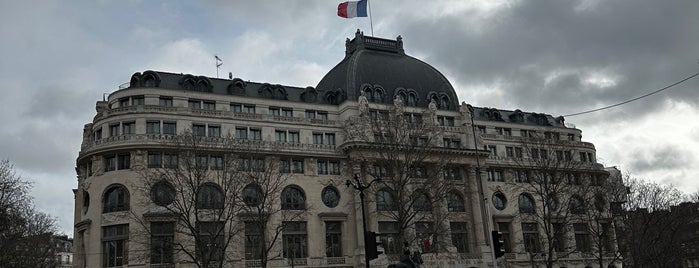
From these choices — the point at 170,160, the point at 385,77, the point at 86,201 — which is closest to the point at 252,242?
the point at 170,160

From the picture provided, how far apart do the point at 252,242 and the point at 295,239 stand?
4.72 m

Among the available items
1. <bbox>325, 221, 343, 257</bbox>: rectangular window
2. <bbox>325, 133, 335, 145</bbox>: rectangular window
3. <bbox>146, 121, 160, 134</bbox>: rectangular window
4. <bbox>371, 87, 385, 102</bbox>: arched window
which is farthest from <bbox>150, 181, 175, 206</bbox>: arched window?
<bbox>371, 87, 385, 102</bbox>: arched window

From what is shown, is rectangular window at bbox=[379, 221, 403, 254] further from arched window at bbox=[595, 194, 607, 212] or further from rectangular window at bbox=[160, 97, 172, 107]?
rectangular window at bbox=[160, 97, 172, 107]

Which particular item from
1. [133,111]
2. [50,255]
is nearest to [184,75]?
[133,111]

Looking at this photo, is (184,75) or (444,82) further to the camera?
(444,82)

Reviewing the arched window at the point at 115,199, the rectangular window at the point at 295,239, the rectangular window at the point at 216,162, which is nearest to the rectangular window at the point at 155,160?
the arched window at the point at 115,199

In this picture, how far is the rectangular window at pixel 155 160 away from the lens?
5784cm

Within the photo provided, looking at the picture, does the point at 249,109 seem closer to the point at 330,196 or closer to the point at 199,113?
the point at 199,113

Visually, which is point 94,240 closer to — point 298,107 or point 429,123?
point 298,107

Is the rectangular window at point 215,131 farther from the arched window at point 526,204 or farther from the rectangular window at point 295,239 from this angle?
the arched window at point 526,204

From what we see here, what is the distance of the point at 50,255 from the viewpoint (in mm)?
75938

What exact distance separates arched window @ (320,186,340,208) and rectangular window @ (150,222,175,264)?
15929 millimetres

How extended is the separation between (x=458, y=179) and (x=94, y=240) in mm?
38768

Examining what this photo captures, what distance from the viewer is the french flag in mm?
63719
